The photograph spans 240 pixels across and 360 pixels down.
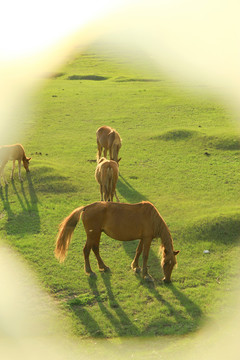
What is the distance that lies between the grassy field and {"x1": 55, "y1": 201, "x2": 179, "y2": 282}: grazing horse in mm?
838

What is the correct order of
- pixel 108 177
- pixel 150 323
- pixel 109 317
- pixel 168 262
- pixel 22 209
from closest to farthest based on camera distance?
pixel 150 323
pixel 109 317
pixel 168 262
pixel 108 177
pixel 22 209

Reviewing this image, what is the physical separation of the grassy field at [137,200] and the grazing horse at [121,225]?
2.75ft

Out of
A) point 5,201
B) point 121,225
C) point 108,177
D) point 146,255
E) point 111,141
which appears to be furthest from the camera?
point 111,141

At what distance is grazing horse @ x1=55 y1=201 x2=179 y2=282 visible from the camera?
7.93 metres

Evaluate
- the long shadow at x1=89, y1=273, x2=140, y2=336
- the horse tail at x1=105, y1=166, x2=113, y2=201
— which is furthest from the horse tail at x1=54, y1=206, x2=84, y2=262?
the horse tail at x1=105, y1=166, x2=113, y2=201

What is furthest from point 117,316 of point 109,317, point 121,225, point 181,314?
point 121,225

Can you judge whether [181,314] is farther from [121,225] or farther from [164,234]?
[121,225]

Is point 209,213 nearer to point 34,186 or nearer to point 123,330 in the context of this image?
point 123,330

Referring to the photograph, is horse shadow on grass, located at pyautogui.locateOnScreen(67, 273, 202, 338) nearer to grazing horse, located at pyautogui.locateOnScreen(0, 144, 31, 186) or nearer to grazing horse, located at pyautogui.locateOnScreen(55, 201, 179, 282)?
grazing horse, located at pyautogui.locateOnScreen(55, 201, 179, 282)

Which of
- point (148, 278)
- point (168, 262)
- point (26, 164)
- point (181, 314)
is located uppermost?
point (26, 164)

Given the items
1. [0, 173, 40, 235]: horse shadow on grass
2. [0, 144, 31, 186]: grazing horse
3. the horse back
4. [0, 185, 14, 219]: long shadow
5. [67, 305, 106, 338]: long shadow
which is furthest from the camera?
[0, 144, 31, 186]: grazing horse

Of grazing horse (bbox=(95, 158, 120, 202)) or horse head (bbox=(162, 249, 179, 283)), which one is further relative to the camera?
grazing horse (bbox=(95, 158, 120, 202))

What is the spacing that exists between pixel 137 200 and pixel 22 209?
3.96m

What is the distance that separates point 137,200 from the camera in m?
12.8
